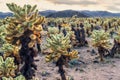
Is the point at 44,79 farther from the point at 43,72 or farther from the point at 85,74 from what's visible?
the point at 85,74

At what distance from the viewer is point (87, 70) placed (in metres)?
60.2

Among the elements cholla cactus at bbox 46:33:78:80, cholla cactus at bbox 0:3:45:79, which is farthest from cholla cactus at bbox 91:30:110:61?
cholla cactus at bbox 0:3:45:79

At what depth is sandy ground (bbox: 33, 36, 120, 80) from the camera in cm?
5589

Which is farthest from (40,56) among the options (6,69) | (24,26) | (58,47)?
(24,26)

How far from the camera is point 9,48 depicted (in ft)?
158

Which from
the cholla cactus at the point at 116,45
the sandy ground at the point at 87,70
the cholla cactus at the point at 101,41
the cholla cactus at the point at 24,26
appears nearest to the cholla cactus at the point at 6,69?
the cholla cactus at the point at 24,26

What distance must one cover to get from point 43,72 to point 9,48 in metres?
11.4

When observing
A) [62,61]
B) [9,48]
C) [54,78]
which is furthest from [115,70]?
[9,48]

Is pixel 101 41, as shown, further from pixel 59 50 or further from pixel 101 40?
pixel 59 50

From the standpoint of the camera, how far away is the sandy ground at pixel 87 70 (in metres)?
55.9

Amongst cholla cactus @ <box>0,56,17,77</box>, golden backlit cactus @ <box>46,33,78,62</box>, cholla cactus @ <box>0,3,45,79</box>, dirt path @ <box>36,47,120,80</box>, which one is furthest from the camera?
dirt path @ <box>36,47,120,80</box>

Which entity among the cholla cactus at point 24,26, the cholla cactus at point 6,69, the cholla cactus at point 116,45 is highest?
the cholla cactus at point 24,26

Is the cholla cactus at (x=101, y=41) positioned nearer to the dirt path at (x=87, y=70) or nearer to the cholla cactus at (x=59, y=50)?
the dirt path at (x=87, y=70)

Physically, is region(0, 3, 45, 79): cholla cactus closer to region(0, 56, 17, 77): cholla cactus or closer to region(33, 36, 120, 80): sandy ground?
region(0, 56, 17, 77): cholla cactus
